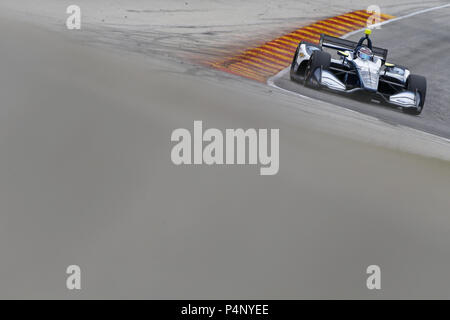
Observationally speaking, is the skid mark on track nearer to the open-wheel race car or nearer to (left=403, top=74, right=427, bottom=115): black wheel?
the open-wheel race car

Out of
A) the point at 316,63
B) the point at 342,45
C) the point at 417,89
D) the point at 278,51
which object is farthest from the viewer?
the point at 278,51

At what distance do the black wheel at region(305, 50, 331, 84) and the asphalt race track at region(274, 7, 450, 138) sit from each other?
25 cm

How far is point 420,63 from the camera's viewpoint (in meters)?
16.6

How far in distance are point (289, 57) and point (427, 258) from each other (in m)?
8.83

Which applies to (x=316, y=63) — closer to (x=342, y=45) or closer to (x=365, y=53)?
(x=365, y=53)

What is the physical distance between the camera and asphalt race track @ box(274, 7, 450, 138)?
1167 centimetres

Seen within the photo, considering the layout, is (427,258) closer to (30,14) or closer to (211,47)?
(211,47)

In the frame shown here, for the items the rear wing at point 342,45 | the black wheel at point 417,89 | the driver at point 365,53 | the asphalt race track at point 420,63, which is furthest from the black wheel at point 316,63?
the black wheel at point 417,89

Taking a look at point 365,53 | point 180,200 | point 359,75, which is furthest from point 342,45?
point 180,200

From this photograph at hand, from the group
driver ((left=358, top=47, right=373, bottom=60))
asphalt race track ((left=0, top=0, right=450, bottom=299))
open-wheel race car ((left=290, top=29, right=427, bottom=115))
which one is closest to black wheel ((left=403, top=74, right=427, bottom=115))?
open-wheel race car ((left=290, top=29, right=427, bottom=115))

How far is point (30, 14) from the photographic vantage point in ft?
45.2

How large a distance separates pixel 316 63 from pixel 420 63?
5628 millimetres

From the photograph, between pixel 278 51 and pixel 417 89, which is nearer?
pixel 417 89

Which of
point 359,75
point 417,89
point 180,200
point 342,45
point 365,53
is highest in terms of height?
point 342,45
